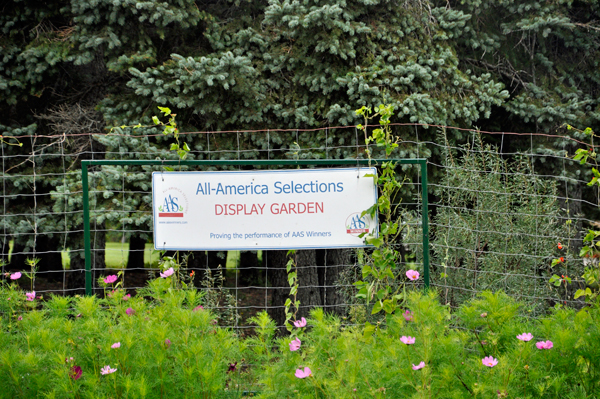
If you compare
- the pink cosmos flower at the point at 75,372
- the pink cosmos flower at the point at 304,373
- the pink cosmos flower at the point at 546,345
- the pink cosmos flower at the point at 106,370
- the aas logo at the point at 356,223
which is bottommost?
the pink cosmos flower at the point at 75,372

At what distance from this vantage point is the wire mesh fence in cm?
482

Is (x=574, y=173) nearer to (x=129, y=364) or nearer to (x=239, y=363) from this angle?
(x=239, y=363)

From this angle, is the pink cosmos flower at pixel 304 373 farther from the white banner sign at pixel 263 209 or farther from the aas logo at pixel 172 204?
the aas logo at pixel 172 204

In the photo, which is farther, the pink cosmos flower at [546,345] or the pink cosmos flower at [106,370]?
the pink cosmos flower at [546,345]

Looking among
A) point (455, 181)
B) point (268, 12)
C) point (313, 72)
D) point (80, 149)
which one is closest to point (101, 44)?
point (80, 149)

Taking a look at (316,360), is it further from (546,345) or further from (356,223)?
(356,223)

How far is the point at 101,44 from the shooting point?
20.3 ft

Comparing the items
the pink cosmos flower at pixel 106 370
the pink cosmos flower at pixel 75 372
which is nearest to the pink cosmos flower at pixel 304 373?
the pink cosmos flower at pixel 106 370

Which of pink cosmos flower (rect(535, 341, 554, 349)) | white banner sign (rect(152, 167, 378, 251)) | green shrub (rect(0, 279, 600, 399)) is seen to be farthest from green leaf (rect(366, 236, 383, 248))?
pink cosmos flower (rect(535, 341, 554, 349))

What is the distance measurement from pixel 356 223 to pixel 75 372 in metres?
2.09

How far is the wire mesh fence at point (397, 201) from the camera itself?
4824 mm

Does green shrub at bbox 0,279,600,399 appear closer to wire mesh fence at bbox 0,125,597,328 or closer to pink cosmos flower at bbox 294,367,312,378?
pink cosmos flower at bbox 294,367,312,378

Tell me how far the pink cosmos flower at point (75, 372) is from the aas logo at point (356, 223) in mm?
2012

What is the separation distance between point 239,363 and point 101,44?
5.07 m
